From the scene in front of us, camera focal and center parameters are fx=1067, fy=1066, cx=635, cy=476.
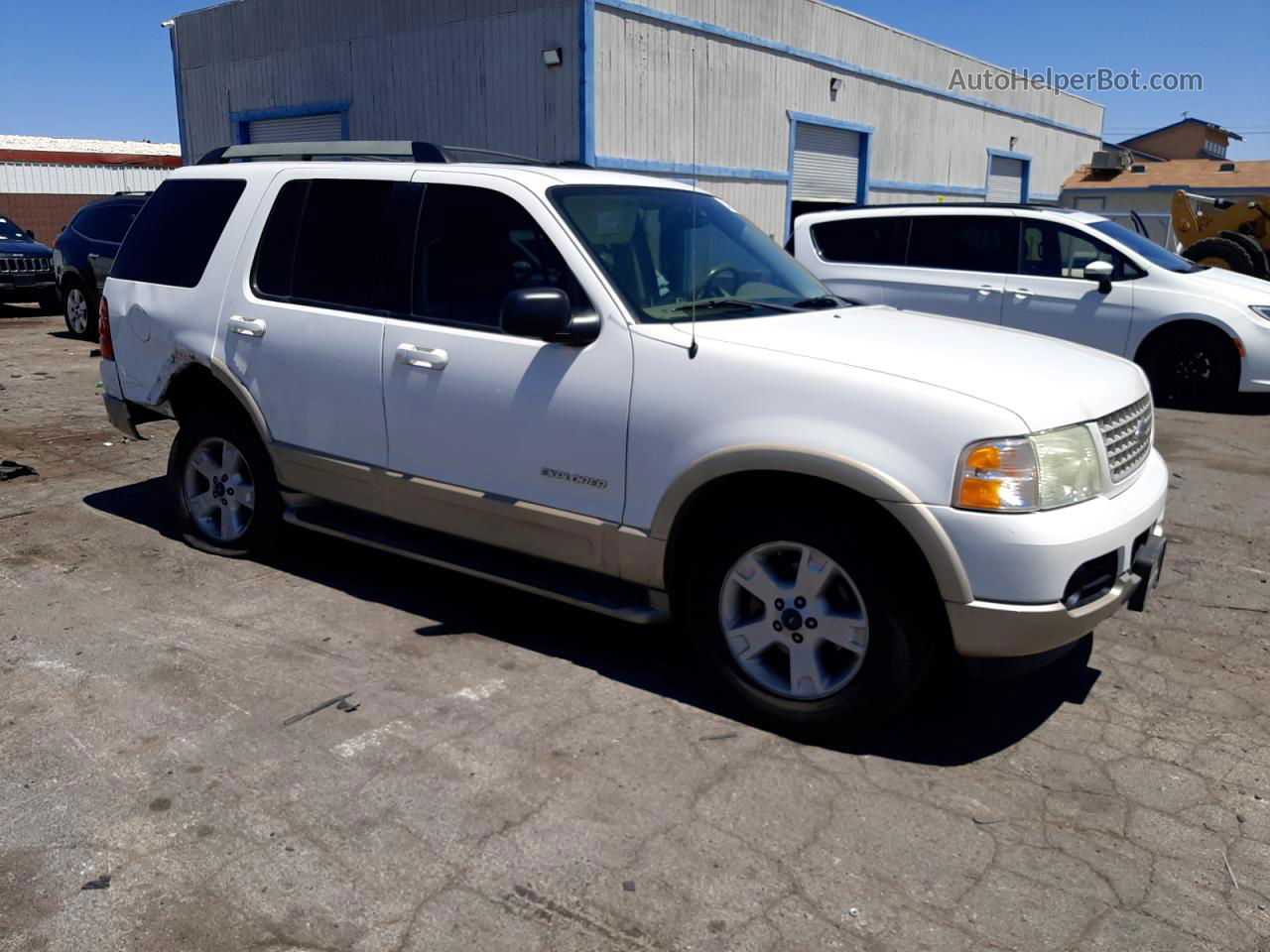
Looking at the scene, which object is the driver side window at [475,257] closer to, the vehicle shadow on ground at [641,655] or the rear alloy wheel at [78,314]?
the vehicle shadow on ground at [641,655]

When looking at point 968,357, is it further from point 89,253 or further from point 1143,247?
point 89,253

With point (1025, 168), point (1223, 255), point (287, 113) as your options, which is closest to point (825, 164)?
point (1223, 255)

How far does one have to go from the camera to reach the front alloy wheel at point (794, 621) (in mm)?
3490

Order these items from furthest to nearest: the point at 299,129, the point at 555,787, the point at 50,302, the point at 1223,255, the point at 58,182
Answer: the point at 58,182
the point at 299,129
the point at 50,302
the point at 1223,255
the point at 555,787

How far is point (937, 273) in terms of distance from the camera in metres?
10.1

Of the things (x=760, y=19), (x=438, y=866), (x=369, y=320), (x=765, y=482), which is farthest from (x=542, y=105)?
(x=438, y=866)

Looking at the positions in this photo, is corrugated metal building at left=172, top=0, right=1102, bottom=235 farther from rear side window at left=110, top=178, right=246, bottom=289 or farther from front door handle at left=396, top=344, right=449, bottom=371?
front door handle at left=396, top=344, right=449, bottom=371

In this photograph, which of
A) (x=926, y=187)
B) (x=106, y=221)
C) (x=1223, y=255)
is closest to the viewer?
(x=106, y=221)

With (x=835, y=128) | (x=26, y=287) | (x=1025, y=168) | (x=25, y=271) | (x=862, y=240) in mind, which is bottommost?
(x=26, y=287)

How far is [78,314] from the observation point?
14.2 metres

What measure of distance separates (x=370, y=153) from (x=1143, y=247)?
7.70 metres

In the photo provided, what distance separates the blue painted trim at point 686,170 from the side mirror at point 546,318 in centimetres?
978

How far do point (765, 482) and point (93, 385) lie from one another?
9207mm

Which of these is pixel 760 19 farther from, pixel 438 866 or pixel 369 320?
pixel 438 866
